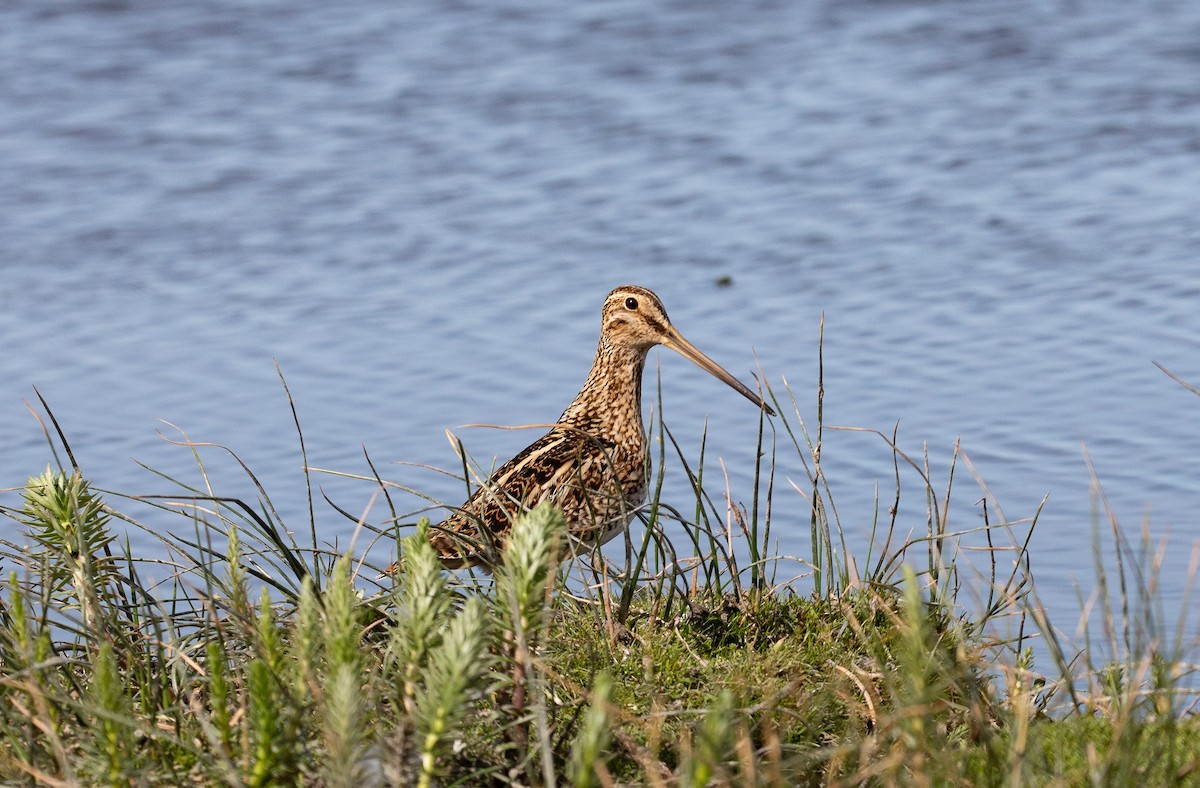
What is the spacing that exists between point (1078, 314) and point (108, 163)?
5.69 metres

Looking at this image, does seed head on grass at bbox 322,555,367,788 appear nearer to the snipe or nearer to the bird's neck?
the snipe

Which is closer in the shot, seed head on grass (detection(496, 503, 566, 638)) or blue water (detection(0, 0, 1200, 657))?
seed head on grass (detection(496, 503, 566, 638))

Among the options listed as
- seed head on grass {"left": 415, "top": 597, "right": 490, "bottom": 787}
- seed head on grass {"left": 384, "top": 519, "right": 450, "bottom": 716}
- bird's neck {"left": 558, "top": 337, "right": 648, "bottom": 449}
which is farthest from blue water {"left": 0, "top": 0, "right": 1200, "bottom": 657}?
seed head on grass {"left": 415, "top": 597, "right": 490, "bottom": 787}

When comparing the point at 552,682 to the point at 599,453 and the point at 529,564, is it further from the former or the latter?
the point at 599,453

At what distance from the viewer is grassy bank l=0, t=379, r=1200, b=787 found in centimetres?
320

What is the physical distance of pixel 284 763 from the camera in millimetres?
3268

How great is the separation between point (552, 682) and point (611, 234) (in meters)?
5.40

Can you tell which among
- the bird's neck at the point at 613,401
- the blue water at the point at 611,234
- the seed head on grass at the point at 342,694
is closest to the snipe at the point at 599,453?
the bird's neck at the point at 613,401

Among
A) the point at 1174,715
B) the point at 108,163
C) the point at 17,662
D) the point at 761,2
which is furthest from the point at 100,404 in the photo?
the point at 761,2

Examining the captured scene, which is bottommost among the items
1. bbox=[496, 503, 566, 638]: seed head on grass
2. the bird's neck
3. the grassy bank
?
the grassy bank

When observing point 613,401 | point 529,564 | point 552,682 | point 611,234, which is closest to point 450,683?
point 529,564

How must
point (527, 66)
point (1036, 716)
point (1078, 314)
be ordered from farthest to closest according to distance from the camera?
Result: point (527, 66) < point (1078, 314) < point (1036, 716)

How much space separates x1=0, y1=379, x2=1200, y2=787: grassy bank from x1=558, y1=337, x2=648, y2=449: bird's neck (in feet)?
2.90

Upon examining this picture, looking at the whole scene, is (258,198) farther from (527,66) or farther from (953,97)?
(953,97)
